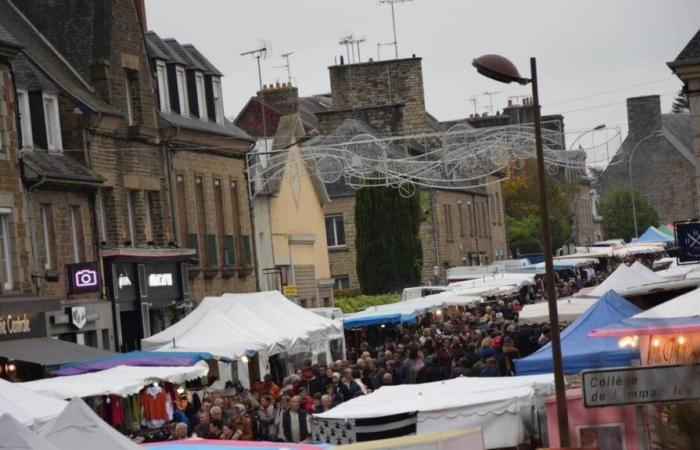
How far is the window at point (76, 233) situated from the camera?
110ft

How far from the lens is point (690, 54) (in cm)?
2827

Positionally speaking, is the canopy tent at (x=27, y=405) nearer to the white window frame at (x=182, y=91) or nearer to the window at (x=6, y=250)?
the window at (x=6, y=250)

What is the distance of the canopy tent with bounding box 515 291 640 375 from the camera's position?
21000mm

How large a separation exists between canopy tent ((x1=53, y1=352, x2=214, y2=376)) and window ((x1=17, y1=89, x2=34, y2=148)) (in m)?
6.82

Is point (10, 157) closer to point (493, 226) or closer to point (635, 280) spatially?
point (635, 280)

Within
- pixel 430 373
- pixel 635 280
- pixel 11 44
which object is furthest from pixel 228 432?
pixel 635 280

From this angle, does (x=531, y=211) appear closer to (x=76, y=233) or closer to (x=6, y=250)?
(x=76, y=233)

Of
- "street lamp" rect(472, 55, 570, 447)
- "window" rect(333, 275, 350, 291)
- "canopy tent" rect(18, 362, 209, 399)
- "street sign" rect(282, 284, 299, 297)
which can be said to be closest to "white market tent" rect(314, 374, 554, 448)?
"street lamp" rect(472, 55, 570, 447)

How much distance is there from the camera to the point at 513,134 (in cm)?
3931

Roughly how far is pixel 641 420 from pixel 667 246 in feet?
222

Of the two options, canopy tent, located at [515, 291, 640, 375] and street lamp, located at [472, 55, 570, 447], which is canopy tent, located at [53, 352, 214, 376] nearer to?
canopy tent, located at [515, 291, 640, 375]

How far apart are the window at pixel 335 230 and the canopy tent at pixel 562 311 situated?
3331cm

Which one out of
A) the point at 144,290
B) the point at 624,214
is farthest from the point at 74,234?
the point at 624,214

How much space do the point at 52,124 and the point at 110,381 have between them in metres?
11.6
